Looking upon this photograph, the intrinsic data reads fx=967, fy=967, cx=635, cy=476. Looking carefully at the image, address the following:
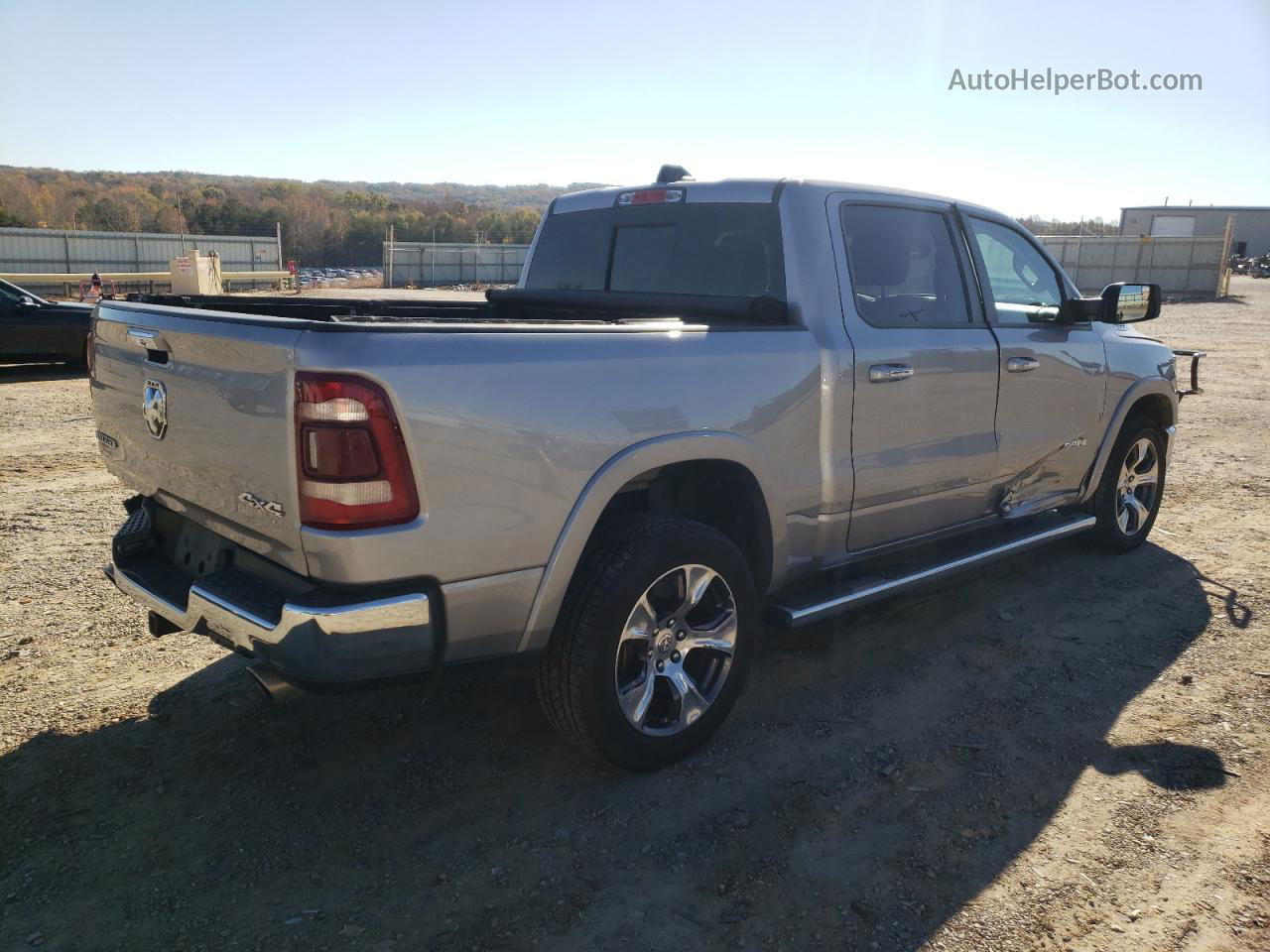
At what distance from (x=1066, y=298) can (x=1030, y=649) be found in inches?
73.3

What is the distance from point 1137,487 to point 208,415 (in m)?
5.35

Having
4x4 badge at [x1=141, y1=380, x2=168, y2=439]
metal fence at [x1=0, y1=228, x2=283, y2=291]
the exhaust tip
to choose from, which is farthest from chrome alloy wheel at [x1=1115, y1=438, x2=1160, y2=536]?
metal fence at [x1=0, y1=228, x2=283, y2=291]

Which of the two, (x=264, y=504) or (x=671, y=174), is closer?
(x=264, y=504)

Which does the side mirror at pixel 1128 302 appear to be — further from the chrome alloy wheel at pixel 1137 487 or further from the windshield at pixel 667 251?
the windshield at pixel 667 251

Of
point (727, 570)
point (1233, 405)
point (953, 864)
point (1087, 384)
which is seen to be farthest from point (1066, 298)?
point (1233, 405)

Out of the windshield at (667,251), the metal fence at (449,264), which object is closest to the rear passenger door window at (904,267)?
the windshield at (667,251)

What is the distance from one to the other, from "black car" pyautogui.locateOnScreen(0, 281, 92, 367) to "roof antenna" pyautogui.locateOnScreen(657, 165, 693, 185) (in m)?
10.6

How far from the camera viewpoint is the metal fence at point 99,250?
1390 inches

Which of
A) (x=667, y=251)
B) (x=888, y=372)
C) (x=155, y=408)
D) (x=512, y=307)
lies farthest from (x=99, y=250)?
(x=888, y=372)

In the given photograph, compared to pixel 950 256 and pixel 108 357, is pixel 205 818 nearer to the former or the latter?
pixel 108 357

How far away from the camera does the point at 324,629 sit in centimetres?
253

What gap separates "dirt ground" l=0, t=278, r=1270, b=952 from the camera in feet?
A: 8.70

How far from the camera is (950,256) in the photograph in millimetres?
4434

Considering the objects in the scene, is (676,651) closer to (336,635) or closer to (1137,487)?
(336,635)
